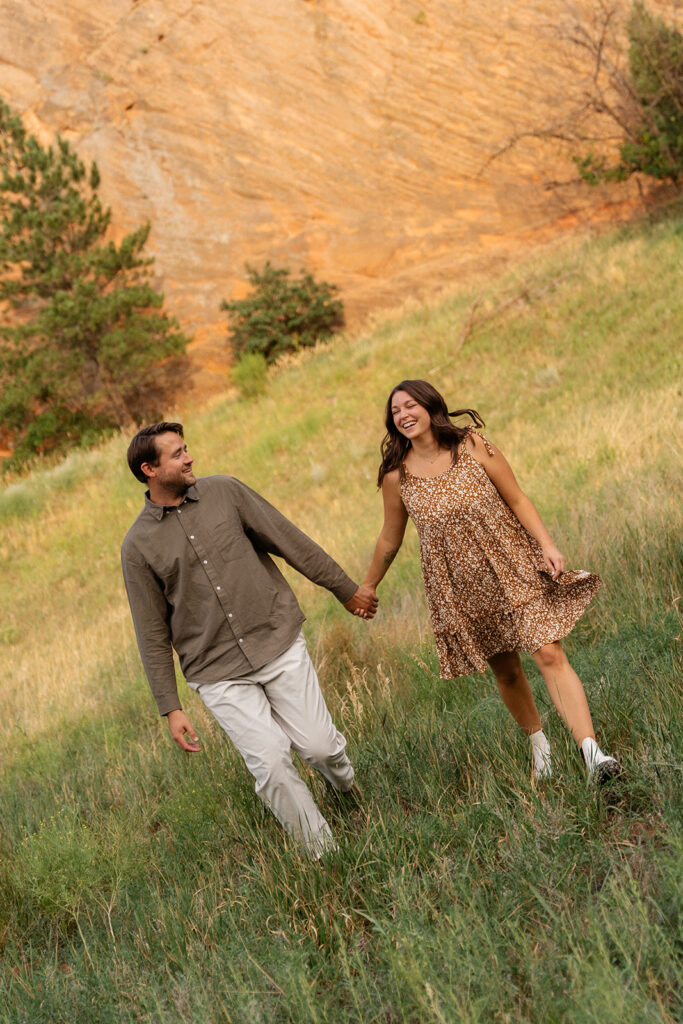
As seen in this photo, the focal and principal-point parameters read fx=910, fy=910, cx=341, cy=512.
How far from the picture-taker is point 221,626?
422 centimetres

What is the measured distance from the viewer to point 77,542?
16203mm

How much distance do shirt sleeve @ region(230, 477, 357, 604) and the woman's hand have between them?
3.26ft

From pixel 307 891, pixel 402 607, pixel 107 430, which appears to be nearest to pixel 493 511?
pixel 307 891

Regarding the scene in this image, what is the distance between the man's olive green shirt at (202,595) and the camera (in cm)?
421

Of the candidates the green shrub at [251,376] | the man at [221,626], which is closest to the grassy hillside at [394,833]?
the man at [221,626]

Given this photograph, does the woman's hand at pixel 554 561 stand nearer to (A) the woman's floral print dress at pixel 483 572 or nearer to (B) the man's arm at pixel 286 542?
(A) the woman's floral print dress at pixel 483 572

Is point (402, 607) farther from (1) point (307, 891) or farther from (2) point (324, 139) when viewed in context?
(2) point (324, 139)

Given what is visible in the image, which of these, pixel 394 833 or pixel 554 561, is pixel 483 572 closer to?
pixel 554 561

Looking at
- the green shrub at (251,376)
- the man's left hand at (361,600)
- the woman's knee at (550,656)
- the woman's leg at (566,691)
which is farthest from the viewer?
the green shrub at (251,376)

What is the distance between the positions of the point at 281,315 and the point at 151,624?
60.6 feet

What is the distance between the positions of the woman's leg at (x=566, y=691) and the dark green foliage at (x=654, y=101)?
15.8 m

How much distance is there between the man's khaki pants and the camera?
404cm

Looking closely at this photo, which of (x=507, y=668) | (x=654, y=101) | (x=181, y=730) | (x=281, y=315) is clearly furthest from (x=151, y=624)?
(x=281, y=315)

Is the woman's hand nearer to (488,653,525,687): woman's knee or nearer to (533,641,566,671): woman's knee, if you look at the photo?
(533,641,566,671): woman's knee
